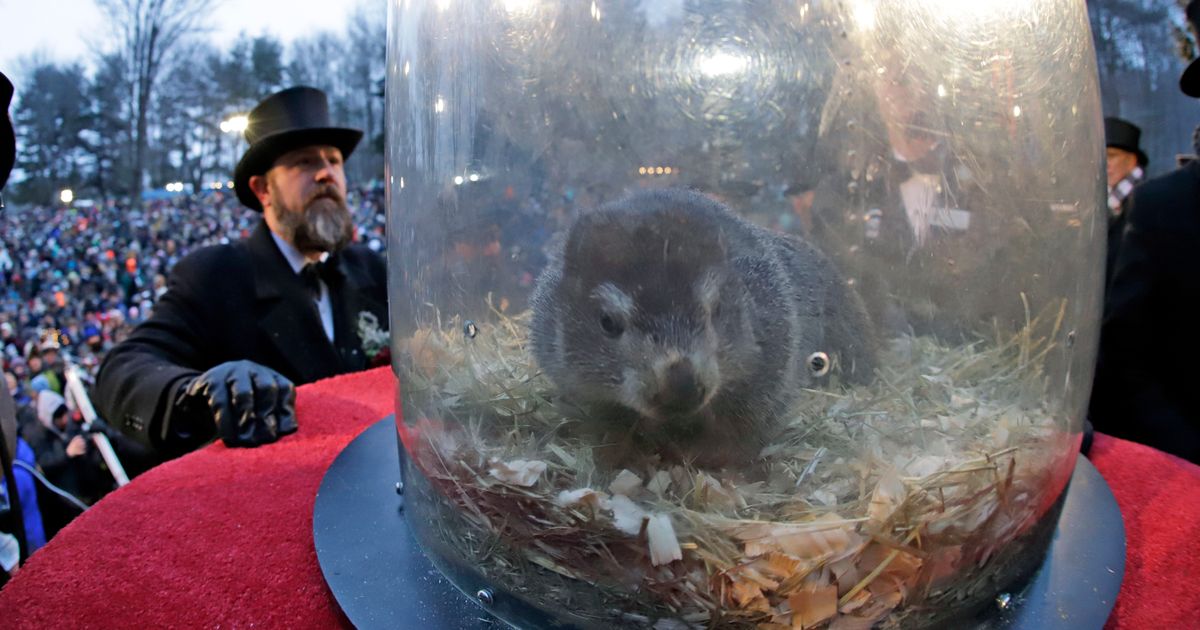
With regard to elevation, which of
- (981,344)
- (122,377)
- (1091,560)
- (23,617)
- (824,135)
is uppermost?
(824,135)

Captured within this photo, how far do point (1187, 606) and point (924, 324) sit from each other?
0.51 metres

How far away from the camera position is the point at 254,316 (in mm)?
3135

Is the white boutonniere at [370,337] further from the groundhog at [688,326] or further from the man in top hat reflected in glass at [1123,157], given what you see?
the man in top hat reflected in glass at [1123,157]

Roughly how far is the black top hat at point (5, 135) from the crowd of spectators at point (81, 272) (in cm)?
319

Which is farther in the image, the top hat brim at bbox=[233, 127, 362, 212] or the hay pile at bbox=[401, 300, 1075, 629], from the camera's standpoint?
the top hat brim at bbox=[233, 127, 362, 212]

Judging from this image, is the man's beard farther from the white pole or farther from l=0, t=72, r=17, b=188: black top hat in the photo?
l=0, t=72, r=17, b=188: black top hat

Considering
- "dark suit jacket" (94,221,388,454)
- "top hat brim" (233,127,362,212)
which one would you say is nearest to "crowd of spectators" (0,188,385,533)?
"top hat brim" (233,127,362,212)

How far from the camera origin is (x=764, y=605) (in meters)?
0.78

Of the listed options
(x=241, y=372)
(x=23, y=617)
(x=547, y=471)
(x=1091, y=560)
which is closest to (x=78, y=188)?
(x=241, y=372)

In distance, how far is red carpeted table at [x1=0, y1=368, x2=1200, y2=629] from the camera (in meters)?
0.98

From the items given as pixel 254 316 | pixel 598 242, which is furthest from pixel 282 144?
pixel 598 242

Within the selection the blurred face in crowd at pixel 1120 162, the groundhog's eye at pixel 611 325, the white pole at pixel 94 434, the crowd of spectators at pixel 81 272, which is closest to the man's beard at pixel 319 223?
the white pole at pixel 94 434

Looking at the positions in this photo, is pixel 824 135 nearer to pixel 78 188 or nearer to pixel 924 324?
pixel 924 324

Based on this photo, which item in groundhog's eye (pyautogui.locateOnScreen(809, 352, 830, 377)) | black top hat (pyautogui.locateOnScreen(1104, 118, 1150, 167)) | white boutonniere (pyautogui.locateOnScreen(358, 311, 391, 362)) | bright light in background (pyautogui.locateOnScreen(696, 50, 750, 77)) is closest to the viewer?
bright light in background (pyautogui.locateOnScreen(696, 50, 750, 77))
